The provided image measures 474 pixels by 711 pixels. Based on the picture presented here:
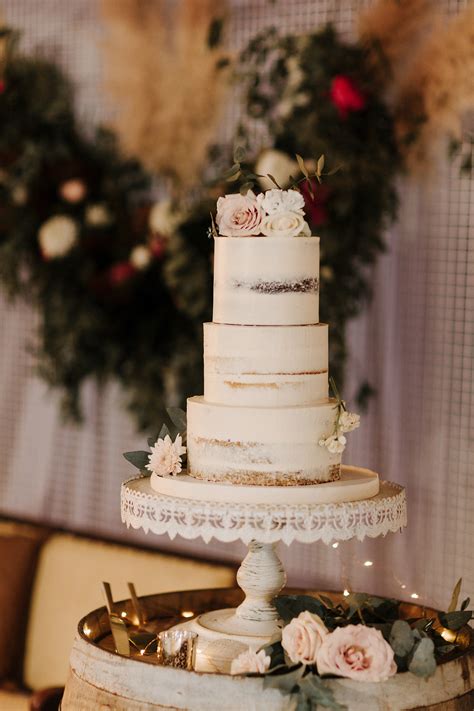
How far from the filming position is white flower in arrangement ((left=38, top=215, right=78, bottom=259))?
13.3 feet

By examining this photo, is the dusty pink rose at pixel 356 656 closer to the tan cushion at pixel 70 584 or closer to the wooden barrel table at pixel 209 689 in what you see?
the wooden barrel table at pixel 209 689

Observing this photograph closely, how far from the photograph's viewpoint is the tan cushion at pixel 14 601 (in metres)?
3.94

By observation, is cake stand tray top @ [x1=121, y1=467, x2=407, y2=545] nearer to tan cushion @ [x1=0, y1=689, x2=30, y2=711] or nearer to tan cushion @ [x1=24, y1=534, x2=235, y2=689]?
tan cushion @ [x1=24, y1=534, x2=235, y2=689]

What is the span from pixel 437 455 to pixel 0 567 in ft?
5.18

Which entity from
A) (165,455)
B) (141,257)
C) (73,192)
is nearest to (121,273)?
(141,257)

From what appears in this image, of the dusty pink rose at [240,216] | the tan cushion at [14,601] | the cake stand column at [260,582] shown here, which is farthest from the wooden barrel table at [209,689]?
the tan cushion at [14,601]

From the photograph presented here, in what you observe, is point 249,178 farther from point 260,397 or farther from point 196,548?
point 196,548

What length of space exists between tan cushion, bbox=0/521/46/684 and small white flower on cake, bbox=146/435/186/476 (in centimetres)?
193

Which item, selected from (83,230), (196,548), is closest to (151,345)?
(83,230)

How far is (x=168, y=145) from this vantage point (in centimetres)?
412

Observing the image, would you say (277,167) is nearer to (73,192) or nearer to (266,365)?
(73,192)

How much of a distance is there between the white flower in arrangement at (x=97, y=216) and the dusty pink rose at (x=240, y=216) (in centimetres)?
200

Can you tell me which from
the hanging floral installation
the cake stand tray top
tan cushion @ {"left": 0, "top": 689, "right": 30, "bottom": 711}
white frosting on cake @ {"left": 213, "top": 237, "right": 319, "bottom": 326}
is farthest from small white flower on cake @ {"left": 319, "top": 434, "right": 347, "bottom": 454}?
tan cushion @ {"left": 0, "top": 689, "right": 30, "bottom": 711}

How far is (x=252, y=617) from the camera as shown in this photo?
7.13ft
